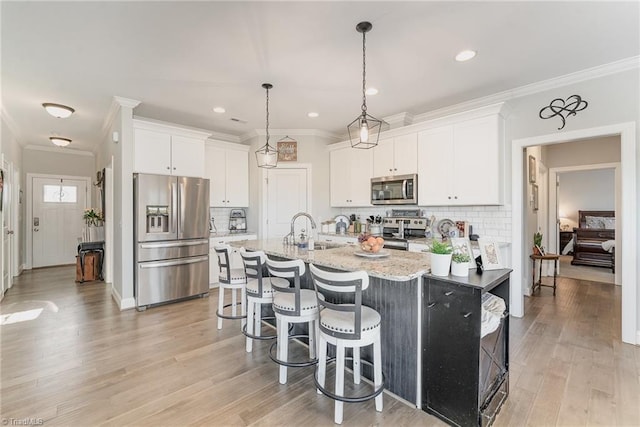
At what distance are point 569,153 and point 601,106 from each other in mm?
3241

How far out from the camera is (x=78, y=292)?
474 cm

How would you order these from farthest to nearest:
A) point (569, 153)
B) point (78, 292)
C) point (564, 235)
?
1. point (564, 235)
2. point (569, 153)
3. point (78, 292)

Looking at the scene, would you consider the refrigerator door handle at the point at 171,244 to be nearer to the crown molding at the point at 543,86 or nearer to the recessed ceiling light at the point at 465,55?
the crown molding at the point at 543,86

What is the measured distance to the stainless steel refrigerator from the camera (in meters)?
3.91

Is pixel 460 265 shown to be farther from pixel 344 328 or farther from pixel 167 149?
pixel 167 149

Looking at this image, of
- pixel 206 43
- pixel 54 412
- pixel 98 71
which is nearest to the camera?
pixel 54 412

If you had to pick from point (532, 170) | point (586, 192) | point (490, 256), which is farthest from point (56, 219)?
point (586, 192)

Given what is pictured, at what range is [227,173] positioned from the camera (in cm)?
539

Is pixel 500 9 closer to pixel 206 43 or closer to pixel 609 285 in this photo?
pixel 206 43

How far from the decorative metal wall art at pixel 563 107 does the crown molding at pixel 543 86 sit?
0.17 m

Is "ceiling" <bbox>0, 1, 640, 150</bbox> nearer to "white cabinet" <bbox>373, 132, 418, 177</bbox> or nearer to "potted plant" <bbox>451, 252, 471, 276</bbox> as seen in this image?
"white cabinet" <bbox>373, 132, 418, 177</bbox>

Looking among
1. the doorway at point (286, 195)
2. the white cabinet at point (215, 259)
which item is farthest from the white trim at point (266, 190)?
the white cabinet at point (215, 259)

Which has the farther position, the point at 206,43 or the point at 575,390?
the point at 206,43

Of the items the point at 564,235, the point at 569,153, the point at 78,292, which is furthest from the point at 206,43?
the point at 564,235
